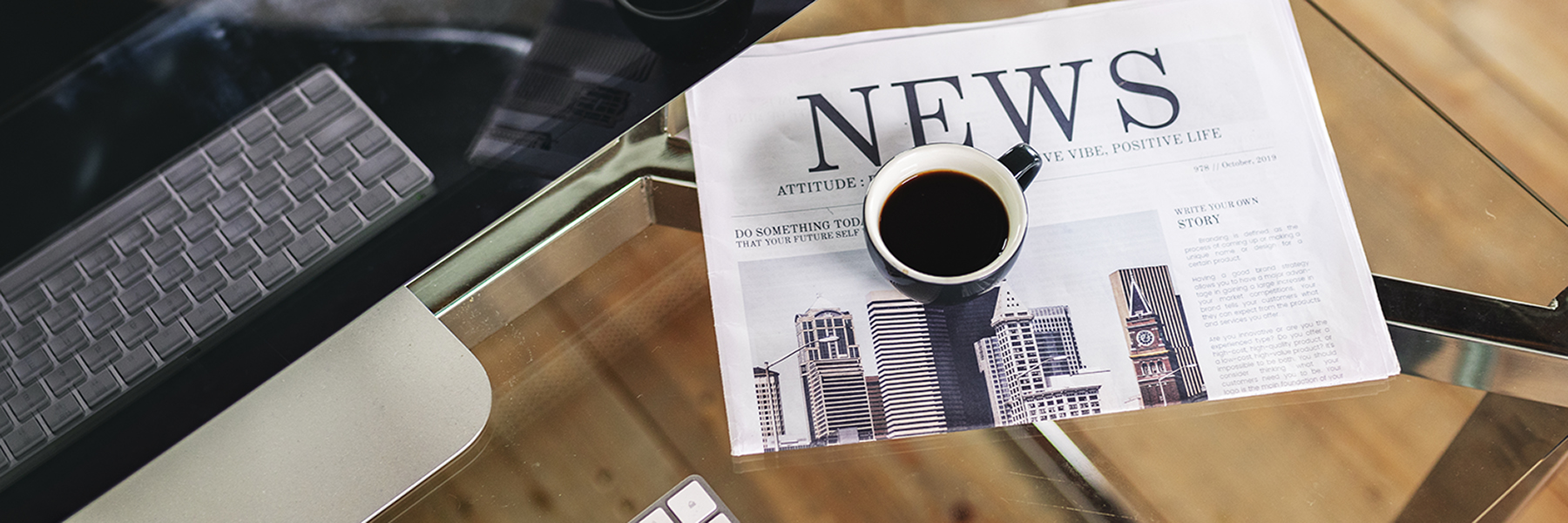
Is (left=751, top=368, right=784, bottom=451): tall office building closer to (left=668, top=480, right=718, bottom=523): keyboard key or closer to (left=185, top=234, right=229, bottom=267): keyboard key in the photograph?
(left=668, top=480, right=718, bottom=523): keyboard key

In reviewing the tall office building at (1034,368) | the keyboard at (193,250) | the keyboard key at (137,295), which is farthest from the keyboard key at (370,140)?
the tall office building at (1034,368)

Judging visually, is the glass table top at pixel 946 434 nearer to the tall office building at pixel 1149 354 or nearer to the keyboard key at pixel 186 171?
the tall office building at pixel 1149 354

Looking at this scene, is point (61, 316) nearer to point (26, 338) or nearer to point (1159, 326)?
point (26, 338)

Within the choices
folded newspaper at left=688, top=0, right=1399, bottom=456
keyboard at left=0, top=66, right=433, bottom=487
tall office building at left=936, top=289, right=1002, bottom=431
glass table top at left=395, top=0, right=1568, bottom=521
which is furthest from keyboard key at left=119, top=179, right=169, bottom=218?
tall office building at left=936, top=289, right=1002, bottom=431

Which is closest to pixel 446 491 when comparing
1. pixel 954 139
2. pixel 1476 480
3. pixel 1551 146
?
pixel 954 139

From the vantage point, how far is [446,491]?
0.49 metres

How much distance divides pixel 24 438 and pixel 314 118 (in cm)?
18

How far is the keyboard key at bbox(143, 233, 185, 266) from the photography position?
0.38m

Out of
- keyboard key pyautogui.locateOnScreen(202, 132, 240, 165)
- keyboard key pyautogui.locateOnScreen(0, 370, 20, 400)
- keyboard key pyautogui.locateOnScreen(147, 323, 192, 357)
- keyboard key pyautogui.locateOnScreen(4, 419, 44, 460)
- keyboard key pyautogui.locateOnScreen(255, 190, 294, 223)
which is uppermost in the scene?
keyboard key pyautogui.locateOnScreen(202, 132, 240, 165)

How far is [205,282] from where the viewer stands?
387mm

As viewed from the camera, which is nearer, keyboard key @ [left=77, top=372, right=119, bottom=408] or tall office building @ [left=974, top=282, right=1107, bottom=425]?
keyboard key @ [left=77, top=372, right=119, bottom=408]

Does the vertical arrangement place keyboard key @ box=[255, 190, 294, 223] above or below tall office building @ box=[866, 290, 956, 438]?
above

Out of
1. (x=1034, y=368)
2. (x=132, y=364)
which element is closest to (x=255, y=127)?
(x=132, y=364)

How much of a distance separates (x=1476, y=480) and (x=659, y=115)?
0.53m
